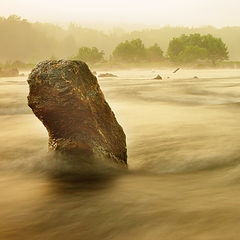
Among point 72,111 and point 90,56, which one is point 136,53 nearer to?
point 90,56

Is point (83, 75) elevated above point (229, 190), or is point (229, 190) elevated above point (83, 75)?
point (83, 75)

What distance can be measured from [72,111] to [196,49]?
251 feet

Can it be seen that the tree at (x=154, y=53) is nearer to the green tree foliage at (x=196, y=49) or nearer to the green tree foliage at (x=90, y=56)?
the green tree foliage at (x=196, y=49)

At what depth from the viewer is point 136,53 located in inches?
3583

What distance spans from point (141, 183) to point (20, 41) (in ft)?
416

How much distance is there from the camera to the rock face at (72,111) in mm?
4309

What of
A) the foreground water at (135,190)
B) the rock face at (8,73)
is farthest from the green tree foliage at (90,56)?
the foreground water at (135,190)

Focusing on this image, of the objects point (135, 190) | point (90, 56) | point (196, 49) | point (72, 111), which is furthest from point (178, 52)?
point (135, 190)

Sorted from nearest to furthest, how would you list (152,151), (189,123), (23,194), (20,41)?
(23,194) → (152,151) → (189,123) → (20,41)

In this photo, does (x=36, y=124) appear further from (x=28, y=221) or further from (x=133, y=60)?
(x=133, y=60)

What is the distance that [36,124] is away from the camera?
799cm

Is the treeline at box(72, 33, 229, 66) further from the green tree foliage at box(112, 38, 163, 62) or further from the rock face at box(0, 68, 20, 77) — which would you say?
the rock face at box(0, 68, 20, 77)

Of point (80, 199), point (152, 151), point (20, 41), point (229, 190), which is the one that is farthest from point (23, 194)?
point (20, 41)

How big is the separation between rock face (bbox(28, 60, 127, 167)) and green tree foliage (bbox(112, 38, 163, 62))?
8750cm
